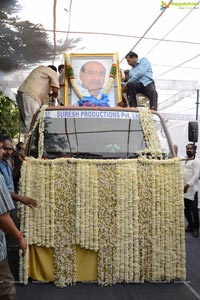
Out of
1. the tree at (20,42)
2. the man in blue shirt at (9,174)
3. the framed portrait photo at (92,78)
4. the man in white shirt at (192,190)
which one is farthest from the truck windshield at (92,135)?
the tree at (20,42)

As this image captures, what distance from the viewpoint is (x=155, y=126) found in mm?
4828

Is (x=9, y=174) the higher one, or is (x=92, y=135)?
(x=92, y=135)

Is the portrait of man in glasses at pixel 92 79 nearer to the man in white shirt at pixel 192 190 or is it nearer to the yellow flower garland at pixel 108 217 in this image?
the man in white shirt at pixel 192 190

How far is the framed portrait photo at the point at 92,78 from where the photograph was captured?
21.5 ft

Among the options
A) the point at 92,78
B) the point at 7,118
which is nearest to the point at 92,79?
the point at 92,78

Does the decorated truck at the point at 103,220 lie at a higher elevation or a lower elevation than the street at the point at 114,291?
higher

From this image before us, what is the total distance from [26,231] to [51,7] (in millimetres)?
4414

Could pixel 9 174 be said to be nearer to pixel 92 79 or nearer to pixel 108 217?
pixel 108 217

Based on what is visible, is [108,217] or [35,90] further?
[35,90]

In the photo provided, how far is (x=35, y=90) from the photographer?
6277 mm

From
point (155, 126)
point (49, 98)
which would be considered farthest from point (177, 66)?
point (155, 126)

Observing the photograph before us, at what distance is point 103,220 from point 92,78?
328 cm

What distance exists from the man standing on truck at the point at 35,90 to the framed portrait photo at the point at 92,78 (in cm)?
30

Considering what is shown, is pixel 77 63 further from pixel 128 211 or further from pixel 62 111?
pixel 128 211
